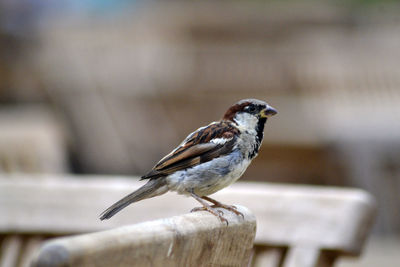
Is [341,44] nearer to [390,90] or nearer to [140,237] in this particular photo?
[390,90]

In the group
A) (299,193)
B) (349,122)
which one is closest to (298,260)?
(299,193)

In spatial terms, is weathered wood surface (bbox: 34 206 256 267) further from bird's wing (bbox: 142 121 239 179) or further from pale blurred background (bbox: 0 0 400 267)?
pale blurred background (bbox: 0 0 400 267)

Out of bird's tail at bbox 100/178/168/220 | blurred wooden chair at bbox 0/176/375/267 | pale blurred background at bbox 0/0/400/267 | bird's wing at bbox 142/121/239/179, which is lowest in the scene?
pale blurred background at bbox 0/0/400/267

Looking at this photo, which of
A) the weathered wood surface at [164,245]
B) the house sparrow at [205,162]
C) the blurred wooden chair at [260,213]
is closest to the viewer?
the weathered wood surface at [164,245]

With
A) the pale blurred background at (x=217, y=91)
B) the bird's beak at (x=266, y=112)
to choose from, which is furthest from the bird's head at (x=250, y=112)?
the pale blurred background at (x=217, y=91)

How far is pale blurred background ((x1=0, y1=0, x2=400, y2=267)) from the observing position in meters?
6.62

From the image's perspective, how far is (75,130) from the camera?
26.6 ft

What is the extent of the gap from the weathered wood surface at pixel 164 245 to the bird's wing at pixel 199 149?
582 mm

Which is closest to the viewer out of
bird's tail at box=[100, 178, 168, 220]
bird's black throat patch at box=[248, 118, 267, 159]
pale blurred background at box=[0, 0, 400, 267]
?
bird's tail at box=[100, 178, 168, 220]

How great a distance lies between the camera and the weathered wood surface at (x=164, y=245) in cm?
102

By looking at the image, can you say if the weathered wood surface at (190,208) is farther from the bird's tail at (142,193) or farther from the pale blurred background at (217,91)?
the pale blurred background at (217,91)

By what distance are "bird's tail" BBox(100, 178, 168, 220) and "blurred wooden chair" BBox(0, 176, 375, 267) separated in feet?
0.58

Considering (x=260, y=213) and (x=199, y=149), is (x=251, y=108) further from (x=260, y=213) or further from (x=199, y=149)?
(x=260, y=213)

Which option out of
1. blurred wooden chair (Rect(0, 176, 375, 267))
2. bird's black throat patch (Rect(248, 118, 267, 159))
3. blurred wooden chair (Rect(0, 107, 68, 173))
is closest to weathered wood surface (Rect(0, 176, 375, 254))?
blurred wooden chair (Rect(0, 176, 375, 267))
